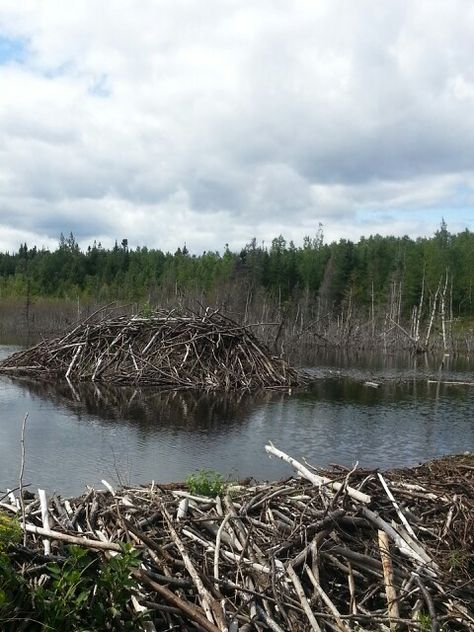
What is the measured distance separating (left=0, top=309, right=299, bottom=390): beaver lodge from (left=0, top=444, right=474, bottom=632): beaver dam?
18.5 m

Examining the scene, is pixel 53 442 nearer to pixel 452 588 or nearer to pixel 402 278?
pixel 452 588

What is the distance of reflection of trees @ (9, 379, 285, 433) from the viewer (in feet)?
59.1

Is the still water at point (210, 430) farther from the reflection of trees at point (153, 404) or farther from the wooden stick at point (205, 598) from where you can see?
the wooden stick at point (205, 598)

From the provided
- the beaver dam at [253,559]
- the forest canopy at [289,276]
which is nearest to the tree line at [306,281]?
the forest canopy at [289,276]

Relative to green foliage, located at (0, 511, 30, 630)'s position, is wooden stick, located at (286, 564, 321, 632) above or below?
below

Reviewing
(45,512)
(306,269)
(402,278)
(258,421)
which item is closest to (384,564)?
(45,512)

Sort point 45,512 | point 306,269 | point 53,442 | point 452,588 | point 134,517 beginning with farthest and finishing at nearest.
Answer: point 306,269 → point 53,442 → point 134,517 → point 45,512 → point 452,588

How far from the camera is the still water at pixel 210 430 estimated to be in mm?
12562

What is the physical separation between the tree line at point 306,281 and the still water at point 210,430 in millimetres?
40228

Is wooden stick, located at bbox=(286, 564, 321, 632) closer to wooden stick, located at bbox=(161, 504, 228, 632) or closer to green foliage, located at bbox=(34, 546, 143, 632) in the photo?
wooden stick, located at bbox=(161, 504, 228, 632)

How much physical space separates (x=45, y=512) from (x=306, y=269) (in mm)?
87321

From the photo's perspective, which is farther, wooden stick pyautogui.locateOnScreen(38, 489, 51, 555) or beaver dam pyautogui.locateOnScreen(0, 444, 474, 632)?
wooden stick pyautogui.locateOnScreen(38, 489, 51, 555)

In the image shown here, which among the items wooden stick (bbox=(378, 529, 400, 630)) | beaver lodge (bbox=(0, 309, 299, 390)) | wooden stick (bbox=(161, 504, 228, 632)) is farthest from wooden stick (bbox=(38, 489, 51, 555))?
beaver lodge (bbox=(0, 309, 299, 390))

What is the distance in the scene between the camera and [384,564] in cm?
592
